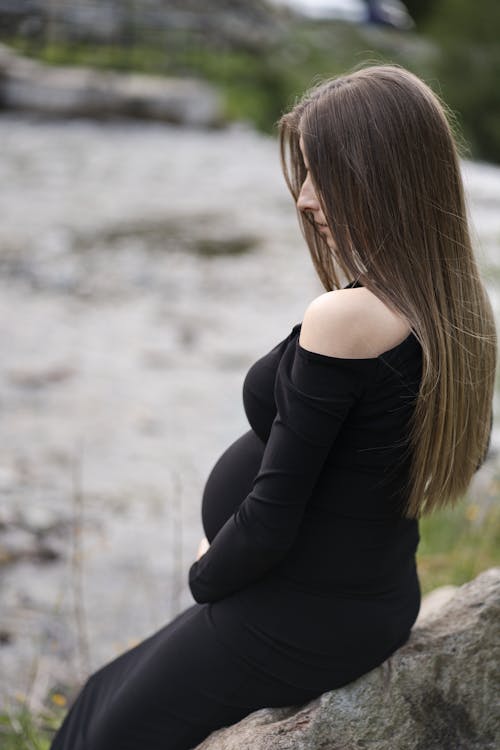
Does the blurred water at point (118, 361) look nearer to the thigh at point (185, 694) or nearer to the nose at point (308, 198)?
the nose at point (308, 198)

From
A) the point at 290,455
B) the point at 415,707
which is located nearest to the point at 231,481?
the point at 290,455

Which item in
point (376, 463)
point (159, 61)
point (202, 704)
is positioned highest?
point (376, 463)

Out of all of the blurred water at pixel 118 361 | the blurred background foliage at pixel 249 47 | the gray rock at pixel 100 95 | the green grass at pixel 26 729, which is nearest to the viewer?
the green grass at pixel 26 729

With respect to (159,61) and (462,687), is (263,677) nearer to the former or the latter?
(462,687)

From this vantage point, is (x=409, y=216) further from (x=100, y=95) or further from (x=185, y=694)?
(x=100, y=95)

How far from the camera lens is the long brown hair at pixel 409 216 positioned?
4.95ft

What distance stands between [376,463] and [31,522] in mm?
2505

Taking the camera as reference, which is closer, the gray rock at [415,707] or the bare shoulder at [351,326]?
the bare shoulder at [351,326]

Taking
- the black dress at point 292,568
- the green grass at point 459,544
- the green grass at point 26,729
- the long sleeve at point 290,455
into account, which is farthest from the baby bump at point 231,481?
the green grass at point 459,544

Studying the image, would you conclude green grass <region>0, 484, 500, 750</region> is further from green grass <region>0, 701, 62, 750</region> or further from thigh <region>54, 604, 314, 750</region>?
thigh <region>54, 604, 314, 750</region>

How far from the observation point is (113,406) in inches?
204

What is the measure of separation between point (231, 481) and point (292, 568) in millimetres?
235

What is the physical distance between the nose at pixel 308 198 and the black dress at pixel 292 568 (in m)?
0.23

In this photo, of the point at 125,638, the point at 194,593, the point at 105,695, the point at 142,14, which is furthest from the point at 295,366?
the point at 142,14
